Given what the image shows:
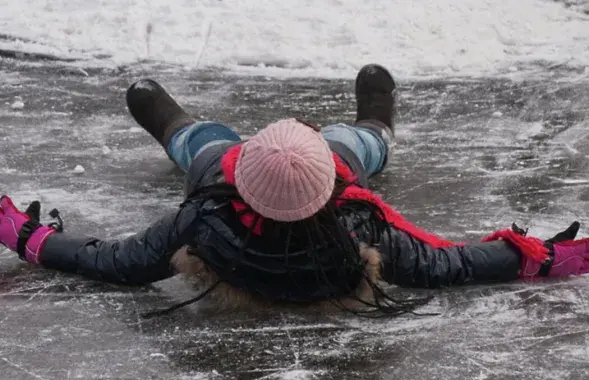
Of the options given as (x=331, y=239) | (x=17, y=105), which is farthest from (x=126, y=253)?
(x=17, y=105)

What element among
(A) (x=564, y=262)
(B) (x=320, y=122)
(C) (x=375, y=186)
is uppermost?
(B) (x=320, y=122)

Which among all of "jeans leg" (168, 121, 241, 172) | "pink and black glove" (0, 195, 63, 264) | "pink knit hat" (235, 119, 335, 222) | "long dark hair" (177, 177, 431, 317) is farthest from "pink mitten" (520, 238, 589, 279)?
"pink and black glove" (0, 195, 63, 264)

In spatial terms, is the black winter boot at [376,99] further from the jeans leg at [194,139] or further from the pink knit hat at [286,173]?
the pink knit hat at [286,173]

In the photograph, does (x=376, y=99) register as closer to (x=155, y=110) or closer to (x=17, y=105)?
(x=155, y=110)

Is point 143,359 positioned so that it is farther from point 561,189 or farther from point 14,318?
point 561,189

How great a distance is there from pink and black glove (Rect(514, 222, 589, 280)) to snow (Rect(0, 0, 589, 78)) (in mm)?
3239

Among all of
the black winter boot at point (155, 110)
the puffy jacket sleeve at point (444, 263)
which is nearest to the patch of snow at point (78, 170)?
the black winter boot at point (155, 110)

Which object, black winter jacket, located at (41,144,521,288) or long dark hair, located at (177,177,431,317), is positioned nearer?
long dark hair, located at (177,177,431,317)

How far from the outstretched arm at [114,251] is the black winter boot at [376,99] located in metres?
1.72

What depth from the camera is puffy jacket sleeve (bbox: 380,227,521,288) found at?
10.8 ft

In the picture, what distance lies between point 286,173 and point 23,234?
1309 millimetres

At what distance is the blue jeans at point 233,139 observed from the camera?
165 inches

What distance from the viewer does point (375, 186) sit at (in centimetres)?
457

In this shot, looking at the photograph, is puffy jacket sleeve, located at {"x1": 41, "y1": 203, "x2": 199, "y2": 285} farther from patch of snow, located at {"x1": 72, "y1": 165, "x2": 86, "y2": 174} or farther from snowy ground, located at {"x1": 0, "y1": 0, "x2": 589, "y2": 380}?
patch of snow, located at {"x1": 72, "y1": 165, "x2": 86, "y2": 174}
